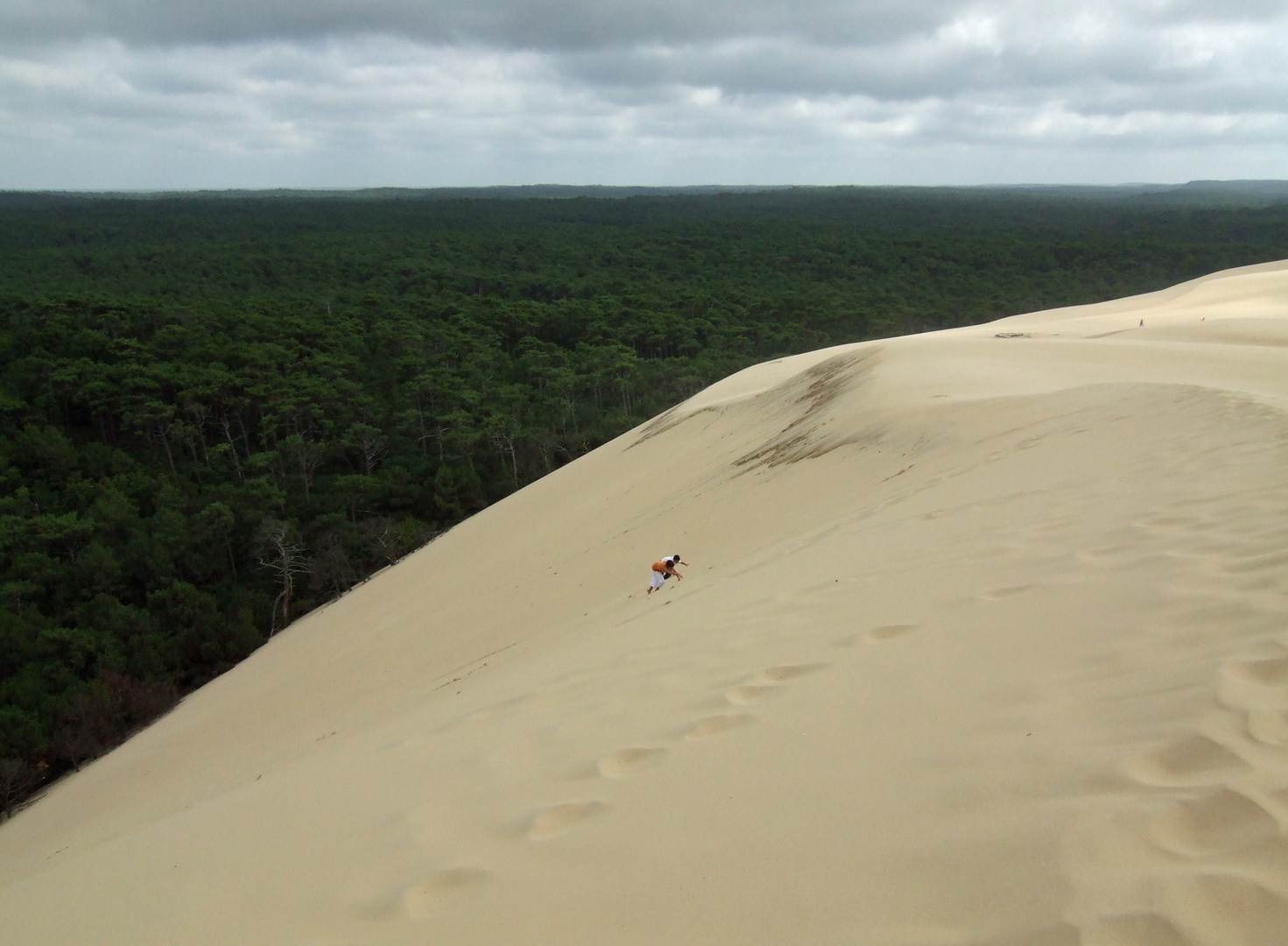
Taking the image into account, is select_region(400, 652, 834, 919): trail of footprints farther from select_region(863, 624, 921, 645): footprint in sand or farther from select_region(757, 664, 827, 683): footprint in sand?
select_region(863, 624, 921, 645): footprint in sand

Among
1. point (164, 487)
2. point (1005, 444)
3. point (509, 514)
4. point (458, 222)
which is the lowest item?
point (164, 487)

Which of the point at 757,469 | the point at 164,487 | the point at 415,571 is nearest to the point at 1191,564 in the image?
the point at 757,469

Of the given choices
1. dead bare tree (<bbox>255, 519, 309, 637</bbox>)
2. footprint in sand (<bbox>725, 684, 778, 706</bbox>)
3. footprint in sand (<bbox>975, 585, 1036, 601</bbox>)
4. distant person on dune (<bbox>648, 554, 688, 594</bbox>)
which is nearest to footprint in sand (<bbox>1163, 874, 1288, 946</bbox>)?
footprint in sand (<bbox>725, 684, 778, 706</bbox>)

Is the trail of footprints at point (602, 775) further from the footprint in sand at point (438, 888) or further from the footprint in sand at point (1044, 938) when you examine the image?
the footprint in sand at point (1044, 938)

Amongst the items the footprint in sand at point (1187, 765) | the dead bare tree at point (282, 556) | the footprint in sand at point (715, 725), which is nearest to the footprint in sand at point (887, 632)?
the footprint in sand at point (715, 725)

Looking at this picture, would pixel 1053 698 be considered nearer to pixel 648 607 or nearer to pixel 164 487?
pixel 648 607

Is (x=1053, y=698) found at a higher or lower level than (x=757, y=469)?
higher

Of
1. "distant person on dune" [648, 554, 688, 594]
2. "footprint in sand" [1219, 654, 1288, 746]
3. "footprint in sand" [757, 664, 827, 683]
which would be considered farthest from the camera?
"distant person on dune" [648, 554, 688, 594]
